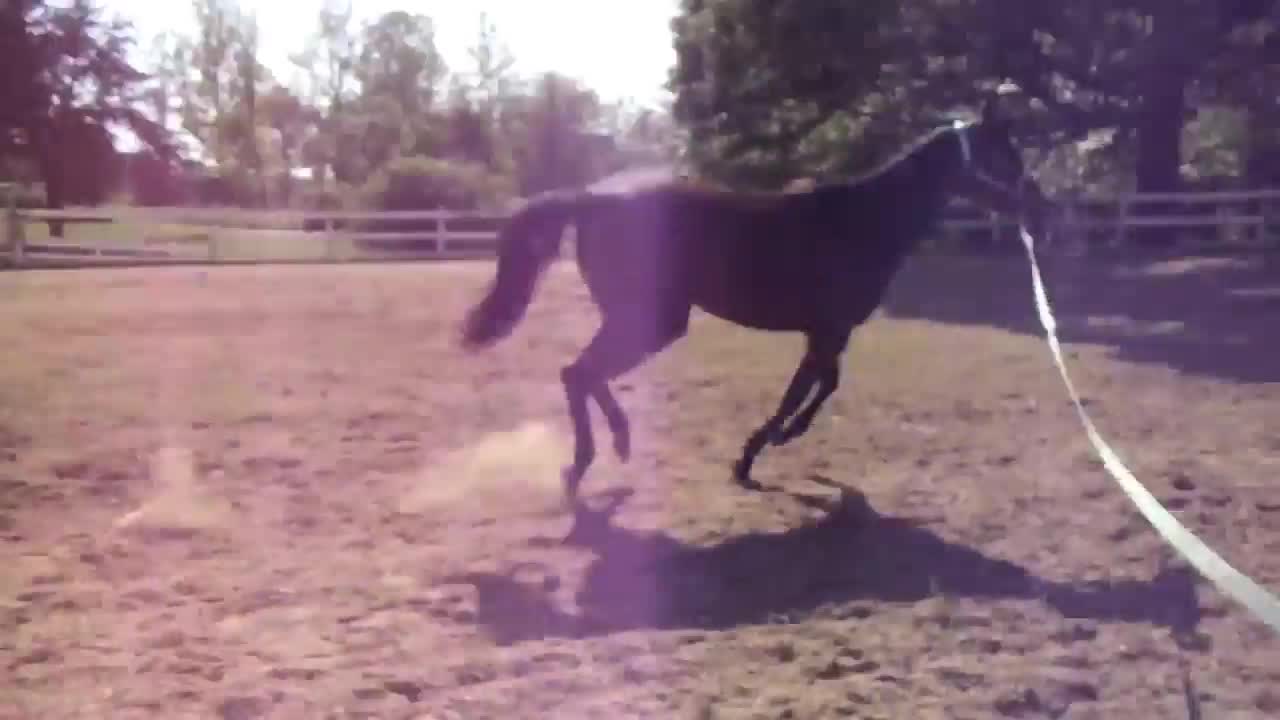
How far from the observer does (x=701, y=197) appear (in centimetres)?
656

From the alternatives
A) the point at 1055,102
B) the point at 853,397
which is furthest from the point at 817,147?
the point at 853,397

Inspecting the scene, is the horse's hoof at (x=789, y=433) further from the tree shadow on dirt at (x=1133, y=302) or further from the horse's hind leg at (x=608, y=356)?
the tree shadow on dirt at (x=1133, y=302)

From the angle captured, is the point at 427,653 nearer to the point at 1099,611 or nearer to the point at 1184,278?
the point at 1099,611

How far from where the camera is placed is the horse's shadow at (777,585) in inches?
182

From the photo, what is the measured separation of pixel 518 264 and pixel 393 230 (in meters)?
25.8

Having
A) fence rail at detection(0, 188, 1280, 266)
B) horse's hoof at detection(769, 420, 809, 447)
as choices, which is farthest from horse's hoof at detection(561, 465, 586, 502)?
fence rail at detection(0, 188, 1280, 266)

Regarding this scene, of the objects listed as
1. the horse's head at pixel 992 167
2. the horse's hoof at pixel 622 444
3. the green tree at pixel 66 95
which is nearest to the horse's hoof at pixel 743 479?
the horse's hoof at pixel 622 444

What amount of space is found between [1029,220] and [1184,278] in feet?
45.6

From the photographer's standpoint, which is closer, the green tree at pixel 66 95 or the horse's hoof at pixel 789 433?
the horse's hoof at pixel 789 433

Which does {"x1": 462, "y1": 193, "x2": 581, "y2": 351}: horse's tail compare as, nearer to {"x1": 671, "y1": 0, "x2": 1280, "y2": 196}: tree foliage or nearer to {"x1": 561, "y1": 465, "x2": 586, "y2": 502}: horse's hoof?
{"x1": 561, "y1": 465, "x2": 586, "y2": 502}: horse's hoof

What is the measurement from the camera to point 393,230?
31844mm

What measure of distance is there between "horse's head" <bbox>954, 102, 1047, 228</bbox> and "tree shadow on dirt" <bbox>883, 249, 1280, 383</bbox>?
3979mm

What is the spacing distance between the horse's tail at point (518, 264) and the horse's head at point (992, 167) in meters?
2.00

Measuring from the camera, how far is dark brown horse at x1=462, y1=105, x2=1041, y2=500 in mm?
6535
